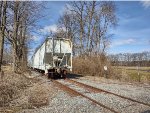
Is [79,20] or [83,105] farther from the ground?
[79,20]

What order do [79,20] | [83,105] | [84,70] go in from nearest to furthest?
[83,105]
[84,70]
[79,20]

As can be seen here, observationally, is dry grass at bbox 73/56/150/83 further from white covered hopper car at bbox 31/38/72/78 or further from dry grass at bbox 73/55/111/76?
white covered hopper car at bbox 31/38/72/78

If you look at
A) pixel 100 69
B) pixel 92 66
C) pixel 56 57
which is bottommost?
pixel 100 69

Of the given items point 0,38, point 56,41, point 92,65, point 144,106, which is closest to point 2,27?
point 0,38

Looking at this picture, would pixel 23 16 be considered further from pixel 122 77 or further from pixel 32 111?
pixel 32 111

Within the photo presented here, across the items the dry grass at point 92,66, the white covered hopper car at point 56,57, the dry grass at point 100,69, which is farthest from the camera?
the dry grass at point 92,66

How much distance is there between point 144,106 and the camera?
10.3 meters

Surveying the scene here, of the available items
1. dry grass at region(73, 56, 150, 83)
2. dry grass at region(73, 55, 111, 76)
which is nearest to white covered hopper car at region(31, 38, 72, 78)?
dry grass at region(73, 56, 150, 83)

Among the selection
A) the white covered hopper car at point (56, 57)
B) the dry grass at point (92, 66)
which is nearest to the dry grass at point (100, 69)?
the dry grass at point (92, 66)

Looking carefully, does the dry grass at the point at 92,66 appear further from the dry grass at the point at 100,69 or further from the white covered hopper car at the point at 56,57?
the white covered hopper car at the point at 56,57

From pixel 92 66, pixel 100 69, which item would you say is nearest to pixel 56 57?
pixel 92 66

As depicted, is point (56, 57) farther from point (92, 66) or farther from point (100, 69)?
point (100, 69)

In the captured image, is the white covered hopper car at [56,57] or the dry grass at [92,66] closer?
the white covered hopper car at [56,57]

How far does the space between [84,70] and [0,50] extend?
12.8m
